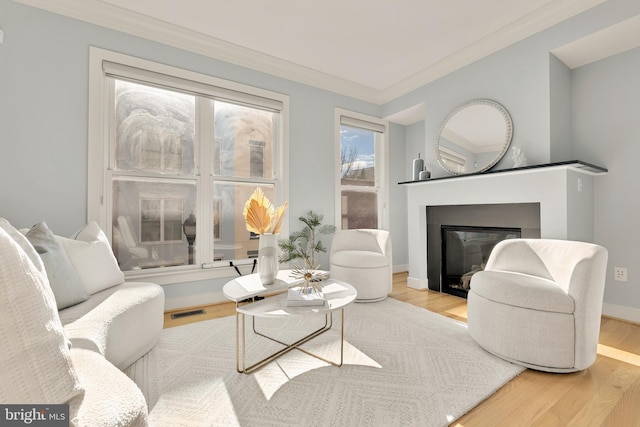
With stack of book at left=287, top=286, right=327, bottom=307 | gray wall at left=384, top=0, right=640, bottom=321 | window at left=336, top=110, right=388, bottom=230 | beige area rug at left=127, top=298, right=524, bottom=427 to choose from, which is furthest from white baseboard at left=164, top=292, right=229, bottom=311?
gray wall at left=384, top=0, right=640, bottom=321

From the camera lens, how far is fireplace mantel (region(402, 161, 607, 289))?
2.33 m

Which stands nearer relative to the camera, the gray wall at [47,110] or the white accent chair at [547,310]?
the white accent chair at [547,310]

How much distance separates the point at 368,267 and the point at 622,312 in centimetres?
226

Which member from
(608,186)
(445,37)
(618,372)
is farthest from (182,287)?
(608,186)

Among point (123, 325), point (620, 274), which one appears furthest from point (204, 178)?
point (620, 274)

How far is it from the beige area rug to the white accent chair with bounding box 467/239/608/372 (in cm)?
16

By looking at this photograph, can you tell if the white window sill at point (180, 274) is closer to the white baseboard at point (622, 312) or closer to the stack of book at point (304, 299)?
the stack of book at point (304, 299)

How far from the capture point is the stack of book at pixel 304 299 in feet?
5.38

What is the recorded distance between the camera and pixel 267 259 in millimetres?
1896

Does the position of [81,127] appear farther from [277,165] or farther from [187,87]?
[277,165]

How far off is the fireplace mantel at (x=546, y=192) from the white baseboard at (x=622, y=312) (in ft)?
2.07

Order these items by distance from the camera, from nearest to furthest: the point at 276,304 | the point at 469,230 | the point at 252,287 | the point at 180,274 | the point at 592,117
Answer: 1. the point at 276,304
2. the point at 252,287
3. the point at 592,117
4. the point at 180,274
5. the point at 469,230

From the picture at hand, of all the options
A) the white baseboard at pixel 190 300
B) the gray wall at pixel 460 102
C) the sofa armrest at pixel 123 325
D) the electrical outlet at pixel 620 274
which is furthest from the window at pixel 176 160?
the electrical outlet at pixel 620 274

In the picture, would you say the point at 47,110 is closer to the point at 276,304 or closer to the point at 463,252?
the point at 276,304
